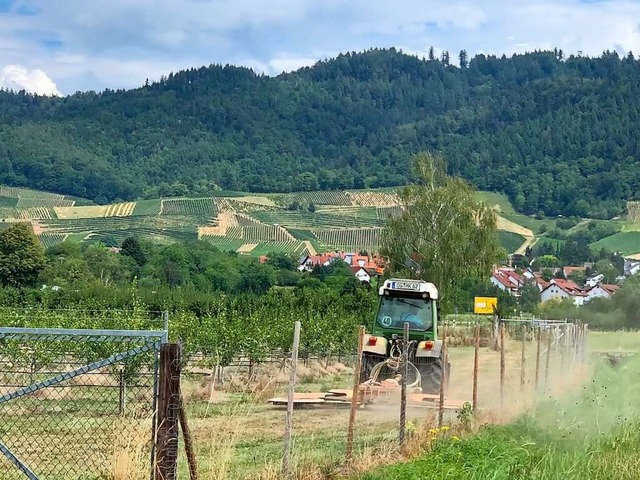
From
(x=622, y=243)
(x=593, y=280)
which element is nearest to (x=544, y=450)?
(x=593, y=280)

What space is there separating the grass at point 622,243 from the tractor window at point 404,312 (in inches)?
4090

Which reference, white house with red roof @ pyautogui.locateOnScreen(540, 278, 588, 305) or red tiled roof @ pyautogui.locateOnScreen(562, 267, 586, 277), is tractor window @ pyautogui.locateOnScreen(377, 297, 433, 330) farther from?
red tiled roof @ pyautogui.locateOnScreen(562, 267, 586, 277)

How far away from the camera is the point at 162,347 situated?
6543 mm

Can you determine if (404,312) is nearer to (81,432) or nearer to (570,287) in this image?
(81,432)

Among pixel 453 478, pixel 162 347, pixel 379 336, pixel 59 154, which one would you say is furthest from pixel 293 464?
pixel 59 154

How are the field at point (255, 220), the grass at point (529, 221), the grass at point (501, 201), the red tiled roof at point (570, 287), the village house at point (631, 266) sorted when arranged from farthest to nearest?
the grass at point (501, 201) → the grass at point (529, 221) → the field at point (255, 220) → the village house at point (631, 266) → the red tiled roof at point (570, 287)

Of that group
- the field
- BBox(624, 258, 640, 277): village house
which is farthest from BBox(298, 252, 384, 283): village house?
BBox(624, 258, 640, 277): village house

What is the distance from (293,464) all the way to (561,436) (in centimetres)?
375

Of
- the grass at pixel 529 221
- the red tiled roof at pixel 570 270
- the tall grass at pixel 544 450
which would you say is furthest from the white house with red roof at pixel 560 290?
the tall grass at pixel 544 450

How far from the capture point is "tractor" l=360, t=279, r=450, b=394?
1659 cm

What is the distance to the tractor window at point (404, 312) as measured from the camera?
58.6 feet

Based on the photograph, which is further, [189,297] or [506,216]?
[506,216]

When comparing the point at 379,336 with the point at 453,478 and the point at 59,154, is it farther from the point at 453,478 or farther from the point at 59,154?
the point at 59,154

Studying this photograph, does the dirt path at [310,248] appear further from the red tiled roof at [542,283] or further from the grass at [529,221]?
the grass at [529,221]
